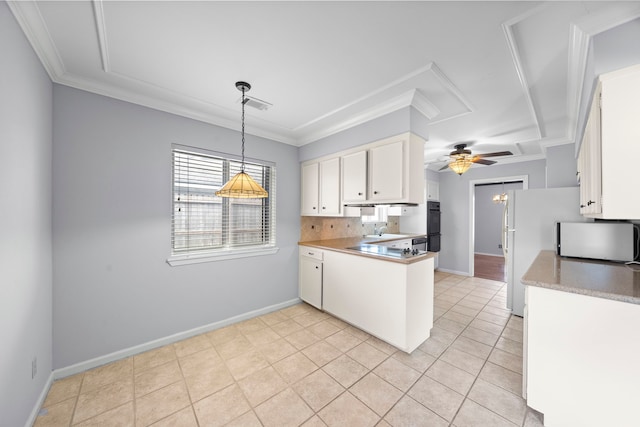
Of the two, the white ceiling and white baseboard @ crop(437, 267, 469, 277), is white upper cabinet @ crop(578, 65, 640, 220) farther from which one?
white baseboard @ crop(437, 267, 469, 277)

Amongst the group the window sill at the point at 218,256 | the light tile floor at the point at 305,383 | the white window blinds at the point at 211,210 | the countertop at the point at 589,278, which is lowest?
the light tile floor at the point at 305,383

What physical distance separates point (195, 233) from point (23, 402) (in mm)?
1661

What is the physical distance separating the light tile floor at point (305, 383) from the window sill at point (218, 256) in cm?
86

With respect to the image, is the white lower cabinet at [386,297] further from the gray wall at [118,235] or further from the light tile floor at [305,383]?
the gray wall at [118,235]

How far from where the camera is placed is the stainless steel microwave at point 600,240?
6.76ft

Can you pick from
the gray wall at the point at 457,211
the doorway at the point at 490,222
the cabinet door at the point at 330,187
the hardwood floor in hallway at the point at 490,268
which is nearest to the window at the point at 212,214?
the cabinet door at the point at 330,187

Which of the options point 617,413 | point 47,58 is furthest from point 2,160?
point 617,413

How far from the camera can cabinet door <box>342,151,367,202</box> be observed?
9.39ft

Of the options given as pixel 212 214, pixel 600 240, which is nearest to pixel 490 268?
pixel 600 240

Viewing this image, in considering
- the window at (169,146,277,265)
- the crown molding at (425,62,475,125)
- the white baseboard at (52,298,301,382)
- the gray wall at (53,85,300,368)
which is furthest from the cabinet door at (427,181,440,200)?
the gray wall at (53,85,300,368)

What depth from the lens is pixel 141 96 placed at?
91.7 inches

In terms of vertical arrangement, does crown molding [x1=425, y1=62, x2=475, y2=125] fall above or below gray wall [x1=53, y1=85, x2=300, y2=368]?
above

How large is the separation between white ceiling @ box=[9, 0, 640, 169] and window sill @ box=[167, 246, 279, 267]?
1605 millimetres

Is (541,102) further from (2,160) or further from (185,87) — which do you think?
(2,160)
